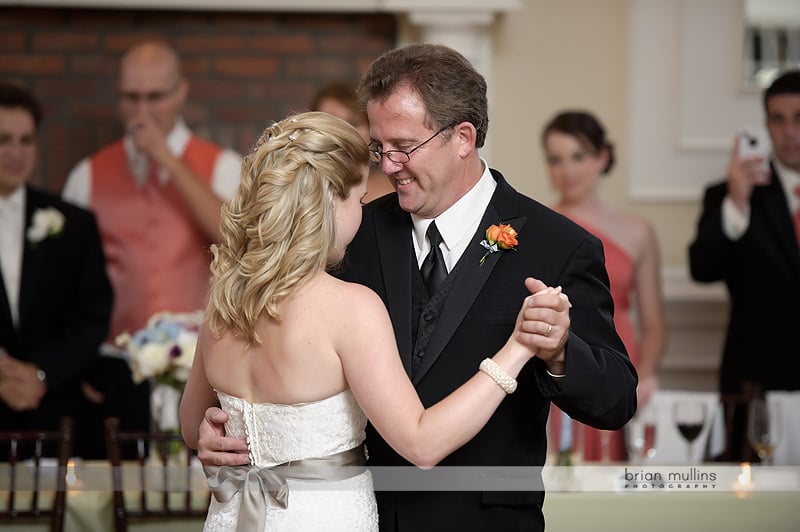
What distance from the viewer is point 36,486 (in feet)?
8.86

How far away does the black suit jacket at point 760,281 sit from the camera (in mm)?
4133

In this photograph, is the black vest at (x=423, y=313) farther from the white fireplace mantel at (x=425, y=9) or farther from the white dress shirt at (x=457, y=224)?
the white fireplace mantel at (x=425, y=9)

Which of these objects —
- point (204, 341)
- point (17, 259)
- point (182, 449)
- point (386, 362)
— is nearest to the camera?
point (386, 362)

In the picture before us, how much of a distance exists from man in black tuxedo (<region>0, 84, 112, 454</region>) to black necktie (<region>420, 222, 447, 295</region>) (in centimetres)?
243

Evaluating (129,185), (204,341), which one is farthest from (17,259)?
(204,341)

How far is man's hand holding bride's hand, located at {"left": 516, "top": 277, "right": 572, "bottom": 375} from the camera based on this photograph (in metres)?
1.80

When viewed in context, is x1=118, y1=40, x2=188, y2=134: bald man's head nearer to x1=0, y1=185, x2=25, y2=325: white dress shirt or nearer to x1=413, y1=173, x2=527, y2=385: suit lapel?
x1=0, y1=185, x2=25, y2=325: white dress shirt

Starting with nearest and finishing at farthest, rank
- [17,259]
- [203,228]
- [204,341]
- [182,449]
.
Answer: [204,341] → [182,449] → [17,259] → [203,228]

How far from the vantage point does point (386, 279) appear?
83.9 inches

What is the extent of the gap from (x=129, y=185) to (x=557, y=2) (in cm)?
222

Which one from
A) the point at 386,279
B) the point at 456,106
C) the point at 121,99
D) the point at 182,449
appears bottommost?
the point at 182,449

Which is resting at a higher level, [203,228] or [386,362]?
[203,228]

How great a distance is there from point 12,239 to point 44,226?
216 mm

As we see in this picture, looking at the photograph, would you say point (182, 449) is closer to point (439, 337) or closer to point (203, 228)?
point (439, 337)
